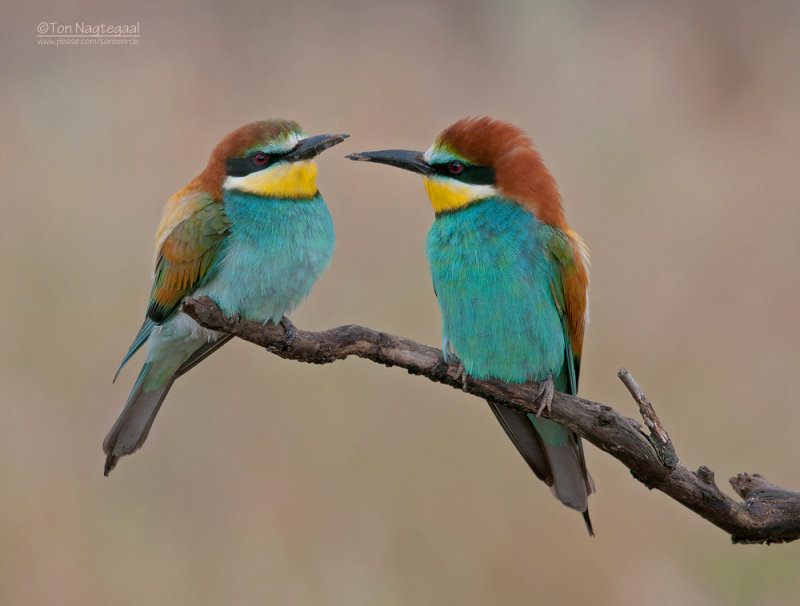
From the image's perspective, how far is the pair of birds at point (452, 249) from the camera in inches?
94.8

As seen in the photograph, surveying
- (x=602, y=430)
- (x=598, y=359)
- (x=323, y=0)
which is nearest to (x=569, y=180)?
(x=598, y=359)

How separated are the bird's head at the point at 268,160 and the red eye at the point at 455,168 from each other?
29 centimetres

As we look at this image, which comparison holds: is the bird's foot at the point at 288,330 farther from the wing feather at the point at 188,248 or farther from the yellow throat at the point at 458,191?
the yellow throat at the point at 458,191

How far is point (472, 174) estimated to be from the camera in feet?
7.91

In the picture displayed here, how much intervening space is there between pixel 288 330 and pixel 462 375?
1.53ft

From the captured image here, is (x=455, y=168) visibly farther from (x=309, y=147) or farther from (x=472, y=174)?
(x=309, y=147)

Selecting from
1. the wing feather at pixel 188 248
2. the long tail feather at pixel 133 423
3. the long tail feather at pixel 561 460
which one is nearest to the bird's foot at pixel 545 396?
the long tail feather at pixel 561 460

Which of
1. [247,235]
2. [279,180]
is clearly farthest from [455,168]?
[247,235]

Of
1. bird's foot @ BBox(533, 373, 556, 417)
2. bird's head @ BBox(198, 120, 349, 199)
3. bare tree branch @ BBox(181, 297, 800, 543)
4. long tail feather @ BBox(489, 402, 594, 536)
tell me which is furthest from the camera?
long tail feather @ BBox(489, 402, 594, 536)

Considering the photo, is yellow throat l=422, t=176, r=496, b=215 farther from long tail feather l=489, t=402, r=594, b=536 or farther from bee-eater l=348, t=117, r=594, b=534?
long tail feather l=489, t=402, r=594, b=536

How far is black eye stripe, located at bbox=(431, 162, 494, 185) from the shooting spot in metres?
2.40

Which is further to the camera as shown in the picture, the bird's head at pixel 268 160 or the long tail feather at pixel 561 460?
the long tail feather at pixel 561 460

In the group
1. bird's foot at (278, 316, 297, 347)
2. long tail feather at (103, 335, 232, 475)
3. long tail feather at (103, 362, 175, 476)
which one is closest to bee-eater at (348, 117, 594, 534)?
bird's foot at (278, 316, 297, 347)

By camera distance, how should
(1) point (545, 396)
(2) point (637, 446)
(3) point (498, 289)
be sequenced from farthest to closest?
(3) point (498, 289)
(1) point (545, 396)
(2) point (637, 446)
